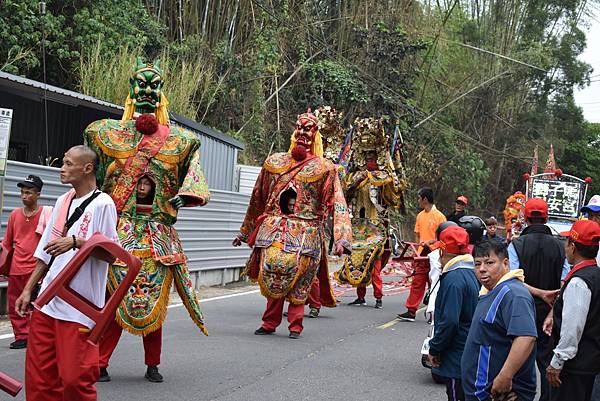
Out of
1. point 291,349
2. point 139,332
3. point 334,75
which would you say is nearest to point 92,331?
point 139,332

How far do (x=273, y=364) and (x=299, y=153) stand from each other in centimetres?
264

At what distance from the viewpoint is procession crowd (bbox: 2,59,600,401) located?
500cm

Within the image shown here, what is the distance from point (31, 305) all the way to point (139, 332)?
1.86 metres

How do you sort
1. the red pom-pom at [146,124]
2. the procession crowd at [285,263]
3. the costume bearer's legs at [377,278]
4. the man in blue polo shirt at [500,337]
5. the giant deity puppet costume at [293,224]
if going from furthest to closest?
the costume bearer's legs at [377,278]
the giant deity puppet costume at [293,224]
the red pom-pom at [146,124]
the procession crowd at [285,263]
the man in blue polo shirt at [500,337]

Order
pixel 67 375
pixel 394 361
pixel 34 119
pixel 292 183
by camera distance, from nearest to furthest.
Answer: pixel 67 375 < pixel 394 361 < pixel 292 183 < pixel 34 119

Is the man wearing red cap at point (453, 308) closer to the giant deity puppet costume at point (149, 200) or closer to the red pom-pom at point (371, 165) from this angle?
the giant deity puppet costume at point (149, 200)

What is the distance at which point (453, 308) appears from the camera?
5609 mm

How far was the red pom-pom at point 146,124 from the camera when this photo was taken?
7.55 metres

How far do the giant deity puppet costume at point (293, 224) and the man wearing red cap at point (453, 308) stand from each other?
3.98 m

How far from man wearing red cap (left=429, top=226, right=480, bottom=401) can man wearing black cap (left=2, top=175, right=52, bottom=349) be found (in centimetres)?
448

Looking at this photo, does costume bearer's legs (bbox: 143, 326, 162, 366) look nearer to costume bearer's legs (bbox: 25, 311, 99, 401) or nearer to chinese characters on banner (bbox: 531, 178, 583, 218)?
costume bearer's legs (bbox: 25, 311, 99, 401)

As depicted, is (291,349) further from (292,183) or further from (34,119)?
(34,119)

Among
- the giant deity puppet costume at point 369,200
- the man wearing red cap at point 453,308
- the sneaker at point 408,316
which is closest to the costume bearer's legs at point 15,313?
the man wearing red cap at point 453,308

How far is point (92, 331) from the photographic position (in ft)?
17.0
